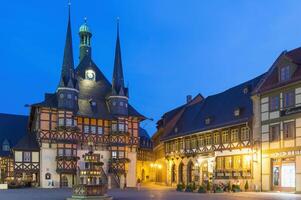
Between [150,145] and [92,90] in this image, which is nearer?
[92,90]

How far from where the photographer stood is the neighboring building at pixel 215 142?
45188 mm

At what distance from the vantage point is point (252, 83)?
49.8m

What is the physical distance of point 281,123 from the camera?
39781 millimetres

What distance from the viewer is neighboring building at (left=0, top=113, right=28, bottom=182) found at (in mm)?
62562

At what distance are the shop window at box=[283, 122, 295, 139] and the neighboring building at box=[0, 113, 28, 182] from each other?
37.0m

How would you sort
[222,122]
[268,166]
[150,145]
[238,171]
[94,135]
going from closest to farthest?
1. [268,166]
2. [238,171]
3. [222,122]
4. [94,135]
5. [150,145]

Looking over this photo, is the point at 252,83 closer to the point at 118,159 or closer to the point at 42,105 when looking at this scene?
the point at 118,159

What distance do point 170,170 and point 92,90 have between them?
15664 mm

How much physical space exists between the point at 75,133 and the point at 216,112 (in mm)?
18500

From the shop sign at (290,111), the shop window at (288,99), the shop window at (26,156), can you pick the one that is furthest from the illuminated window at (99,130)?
the shop window at (288,99)

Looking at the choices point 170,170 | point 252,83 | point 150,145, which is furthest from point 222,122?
point 150,145

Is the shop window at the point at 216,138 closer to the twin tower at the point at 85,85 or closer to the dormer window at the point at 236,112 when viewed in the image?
the dormer window at the point at 236,112

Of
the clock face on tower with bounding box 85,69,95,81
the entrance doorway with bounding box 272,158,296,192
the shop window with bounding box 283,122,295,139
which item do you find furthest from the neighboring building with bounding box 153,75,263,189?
the clock face on tower with bounding box 85,69,95,81

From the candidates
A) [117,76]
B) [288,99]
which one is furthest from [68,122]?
Result: [288,99]
